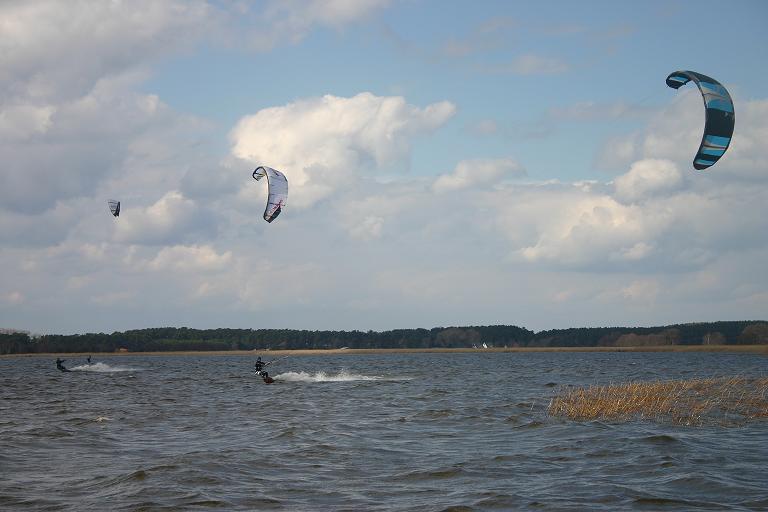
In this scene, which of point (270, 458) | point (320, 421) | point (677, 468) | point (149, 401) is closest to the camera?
point (677, 468)

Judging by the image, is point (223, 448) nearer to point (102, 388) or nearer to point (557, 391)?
point (557, 391)

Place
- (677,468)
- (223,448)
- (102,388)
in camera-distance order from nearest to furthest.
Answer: (677,468) < (223,448) < (102,388)

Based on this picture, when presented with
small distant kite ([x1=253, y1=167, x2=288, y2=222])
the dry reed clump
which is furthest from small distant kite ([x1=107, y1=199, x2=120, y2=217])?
the dry reed clump

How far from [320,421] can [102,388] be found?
24587 mm

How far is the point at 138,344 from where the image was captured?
184625mm

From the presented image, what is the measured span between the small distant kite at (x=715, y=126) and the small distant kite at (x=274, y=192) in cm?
1955

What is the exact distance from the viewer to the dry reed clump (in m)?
25.0

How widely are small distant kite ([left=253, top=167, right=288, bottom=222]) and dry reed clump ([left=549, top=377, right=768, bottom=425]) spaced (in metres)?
16.1

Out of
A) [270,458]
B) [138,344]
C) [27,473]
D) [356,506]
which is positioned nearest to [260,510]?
[356,506]

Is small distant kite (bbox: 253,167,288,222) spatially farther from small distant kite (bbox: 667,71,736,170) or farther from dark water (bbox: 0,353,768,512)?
small distant kite (bbox: 667,71,736,170)

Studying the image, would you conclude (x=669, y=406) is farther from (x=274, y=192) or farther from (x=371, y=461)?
(x=274, y=192)

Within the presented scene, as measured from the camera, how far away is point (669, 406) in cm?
2709

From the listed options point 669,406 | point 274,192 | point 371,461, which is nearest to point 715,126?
point 669,406

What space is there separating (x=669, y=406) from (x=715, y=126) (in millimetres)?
9295
